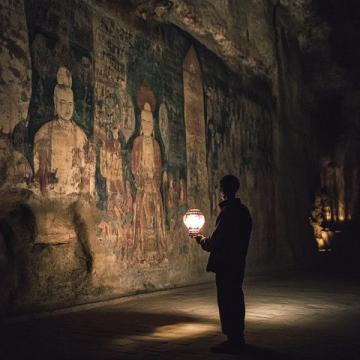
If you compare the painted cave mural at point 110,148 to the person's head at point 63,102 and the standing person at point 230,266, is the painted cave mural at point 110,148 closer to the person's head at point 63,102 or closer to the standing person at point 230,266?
the person's head at point 63,102

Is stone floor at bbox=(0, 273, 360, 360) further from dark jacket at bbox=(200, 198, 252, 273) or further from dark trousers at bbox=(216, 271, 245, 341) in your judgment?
dark jacket at bbox=(200, 198, 252, 273)

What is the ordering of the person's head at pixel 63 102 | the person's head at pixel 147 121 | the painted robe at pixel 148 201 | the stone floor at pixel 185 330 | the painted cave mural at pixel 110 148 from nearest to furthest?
the stone floor at pixel 185 330 → the painted cave mural at pixel 110 148 → the person's head at pixel 63 102 → the painted robe at pixel 148 201 → the person's head at pixel 147 121

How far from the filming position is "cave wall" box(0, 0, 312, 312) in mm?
6480

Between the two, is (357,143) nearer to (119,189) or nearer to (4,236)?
(119,189)

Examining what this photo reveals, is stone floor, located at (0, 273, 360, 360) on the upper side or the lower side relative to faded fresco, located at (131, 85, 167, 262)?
lower

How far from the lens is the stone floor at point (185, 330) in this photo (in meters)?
4.09

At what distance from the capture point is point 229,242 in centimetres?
429

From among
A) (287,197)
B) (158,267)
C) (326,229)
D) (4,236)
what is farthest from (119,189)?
(326,229)

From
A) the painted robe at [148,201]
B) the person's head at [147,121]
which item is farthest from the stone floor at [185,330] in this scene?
the person's head at [147,121]

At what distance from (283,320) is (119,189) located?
3667mm

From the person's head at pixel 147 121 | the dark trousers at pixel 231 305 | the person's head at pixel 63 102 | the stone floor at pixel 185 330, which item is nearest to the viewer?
the stone floor at pixel 185 330

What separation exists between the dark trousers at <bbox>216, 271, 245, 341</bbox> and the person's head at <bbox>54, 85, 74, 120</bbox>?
3.96m

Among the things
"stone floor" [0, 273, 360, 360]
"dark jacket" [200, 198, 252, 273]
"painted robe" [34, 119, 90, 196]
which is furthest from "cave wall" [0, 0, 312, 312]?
"dark jacket" [200, 198, 252, 273]

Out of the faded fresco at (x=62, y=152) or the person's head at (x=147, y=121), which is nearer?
the faded fresco at (x=62, y=152)
